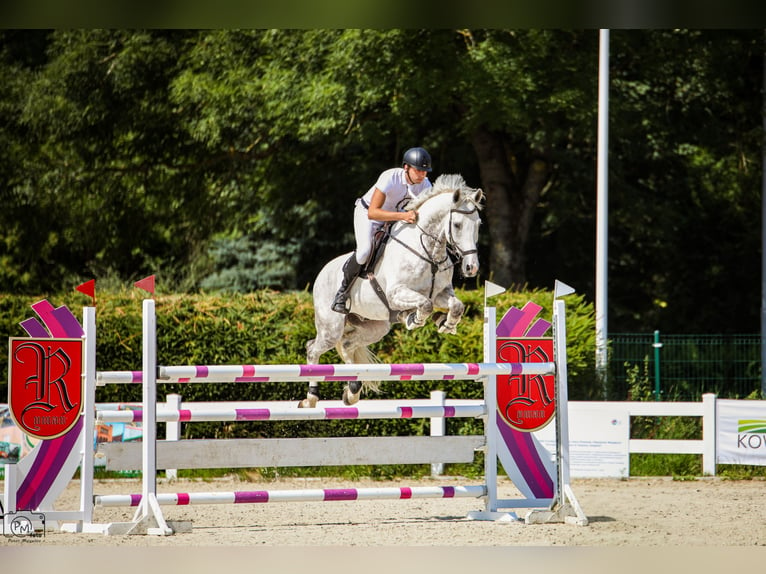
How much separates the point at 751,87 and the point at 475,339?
7.82m

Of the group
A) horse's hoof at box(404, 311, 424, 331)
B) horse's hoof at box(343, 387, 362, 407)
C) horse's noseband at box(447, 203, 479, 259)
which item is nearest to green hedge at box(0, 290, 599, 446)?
horse's hoof at box(343, 387, 362, 407)

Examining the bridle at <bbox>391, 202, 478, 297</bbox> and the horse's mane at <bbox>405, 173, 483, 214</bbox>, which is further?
the horse's mane at <bbox>405, 173, 483, 214</bbox>

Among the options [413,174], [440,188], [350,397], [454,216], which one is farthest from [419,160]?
[350,397]

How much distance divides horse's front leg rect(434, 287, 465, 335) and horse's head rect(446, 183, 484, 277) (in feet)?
0.66

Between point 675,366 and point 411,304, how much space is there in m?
6.09

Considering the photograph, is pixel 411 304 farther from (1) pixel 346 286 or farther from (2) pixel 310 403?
(2) pixel 310 403

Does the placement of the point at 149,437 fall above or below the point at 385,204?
below

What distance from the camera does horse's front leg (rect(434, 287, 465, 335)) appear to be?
544cm

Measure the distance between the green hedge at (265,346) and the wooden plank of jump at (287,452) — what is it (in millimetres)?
3598

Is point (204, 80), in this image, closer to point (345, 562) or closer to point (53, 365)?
point (53, 365)

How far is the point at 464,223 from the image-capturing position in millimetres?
5375

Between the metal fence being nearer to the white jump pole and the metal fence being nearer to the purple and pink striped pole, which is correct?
the purple and pink striped pole

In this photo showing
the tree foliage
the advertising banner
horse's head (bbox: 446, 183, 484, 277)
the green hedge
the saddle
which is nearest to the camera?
horse's head (bbox: 446, 183, 484, 277)

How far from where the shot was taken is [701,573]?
14.1 feet
